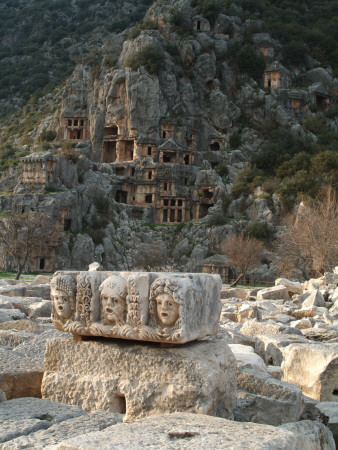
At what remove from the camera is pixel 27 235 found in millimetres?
35156

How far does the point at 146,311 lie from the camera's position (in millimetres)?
4840

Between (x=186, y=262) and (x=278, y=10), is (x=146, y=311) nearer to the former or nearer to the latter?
(x=186, y=262)

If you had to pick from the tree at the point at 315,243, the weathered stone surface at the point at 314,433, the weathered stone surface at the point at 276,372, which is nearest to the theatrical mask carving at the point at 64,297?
the weathered stone surface at the point at 314,433

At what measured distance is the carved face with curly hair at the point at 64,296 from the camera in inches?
207

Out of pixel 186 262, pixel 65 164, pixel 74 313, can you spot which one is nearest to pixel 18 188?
pixel 65 164

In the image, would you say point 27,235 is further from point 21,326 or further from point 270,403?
point 270,403

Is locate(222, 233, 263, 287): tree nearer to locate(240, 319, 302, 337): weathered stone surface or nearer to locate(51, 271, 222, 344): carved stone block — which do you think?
locate(240, 319, 302, 337): weathered stone surface

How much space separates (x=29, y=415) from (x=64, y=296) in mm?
1204

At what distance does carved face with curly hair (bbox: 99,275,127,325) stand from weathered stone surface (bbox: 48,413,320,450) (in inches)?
47.6

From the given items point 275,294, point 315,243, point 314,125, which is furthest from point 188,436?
point 314,125

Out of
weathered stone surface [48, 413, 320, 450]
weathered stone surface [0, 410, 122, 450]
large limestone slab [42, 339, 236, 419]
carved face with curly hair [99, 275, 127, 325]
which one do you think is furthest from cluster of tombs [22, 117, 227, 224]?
weathered stone surface [48, 413, 320, 450]

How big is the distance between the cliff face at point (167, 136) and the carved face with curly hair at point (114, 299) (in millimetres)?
39325

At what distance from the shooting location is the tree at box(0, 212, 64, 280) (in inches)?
1362

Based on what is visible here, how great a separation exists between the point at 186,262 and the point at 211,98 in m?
23.9
